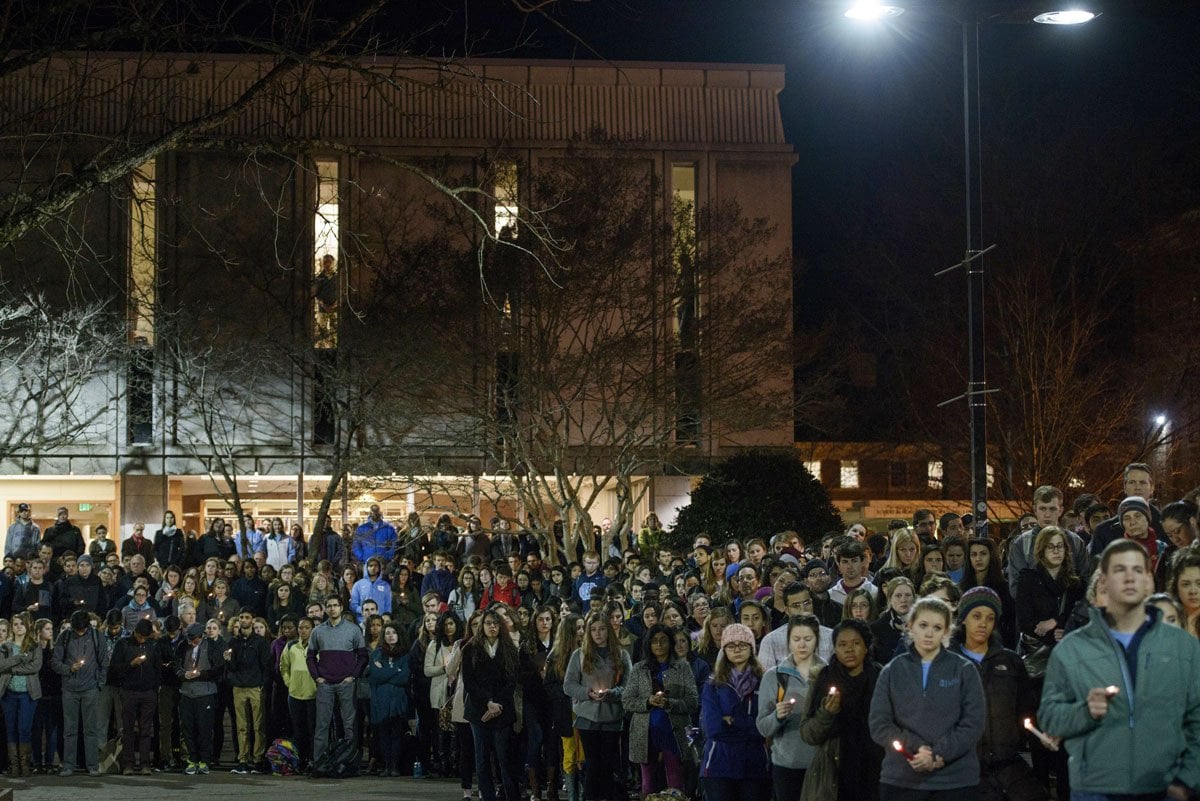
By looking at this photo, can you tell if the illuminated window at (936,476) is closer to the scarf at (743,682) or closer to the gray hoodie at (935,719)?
the scarf at (743,682)

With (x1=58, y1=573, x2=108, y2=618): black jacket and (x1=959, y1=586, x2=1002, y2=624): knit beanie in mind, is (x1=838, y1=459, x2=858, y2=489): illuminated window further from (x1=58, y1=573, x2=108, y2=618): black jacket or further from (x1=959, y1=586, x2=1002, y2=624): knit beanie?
(x1=959, y1=586, x2=1002, y2=624): knit beanie

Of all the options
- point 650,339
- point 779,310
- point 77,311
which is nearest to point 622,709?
point 650,339

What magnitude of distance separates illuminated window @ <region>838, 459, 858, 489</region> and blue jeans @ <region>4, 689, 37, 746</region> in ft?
151

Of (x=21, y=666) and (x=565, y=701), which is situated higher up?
(x=21, y=666)

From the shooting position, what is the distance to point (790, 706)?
9.05 m

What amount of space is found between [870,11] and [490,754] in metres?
7.55


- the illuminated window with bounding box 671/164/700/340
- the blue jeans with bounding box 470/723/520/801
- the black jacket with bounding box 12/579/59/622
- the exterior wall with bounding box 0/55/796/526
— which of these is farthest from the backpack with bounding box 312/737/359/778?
the exterior wall with bounding box 0/55/796/526

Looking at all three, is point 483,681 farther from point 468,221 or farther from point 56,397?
point 56,397

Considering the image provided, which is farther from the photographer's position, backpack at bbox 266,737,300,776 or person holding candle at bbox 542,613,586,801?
backpack at bbox 266,737,300,776

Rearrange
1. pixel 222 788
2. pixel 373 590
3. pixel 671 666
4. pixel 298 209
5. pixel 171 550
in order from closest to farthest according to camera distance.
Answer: pixel 671 666 → pixel 222 788 → pixel 373 590 → pixel 171 550 → pixel 298 209

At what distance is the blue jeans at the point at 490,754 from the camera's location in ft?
45.0

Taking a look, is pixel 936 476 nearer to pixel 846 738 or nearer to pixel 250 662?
pixel 250 662

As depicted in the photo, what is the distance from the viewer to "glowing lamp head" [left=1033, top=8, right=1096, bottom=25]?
12.1m

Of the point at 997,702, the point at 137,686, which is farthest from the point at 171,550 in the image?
the point at 997,702
